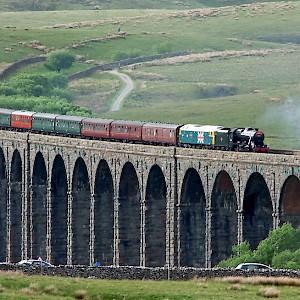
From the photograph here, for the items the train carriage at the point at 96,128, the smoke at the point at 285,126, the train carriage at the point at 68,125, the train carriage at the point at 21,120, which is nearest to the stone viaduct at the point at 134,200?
the train carriage at the point at 96,128

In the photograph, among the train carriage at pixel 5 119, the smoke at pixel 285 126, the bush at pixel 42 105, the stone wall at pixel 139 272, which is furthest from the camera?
the bush at pixel 42 105

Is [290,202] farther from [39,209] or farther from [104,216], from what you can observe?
[39,209]

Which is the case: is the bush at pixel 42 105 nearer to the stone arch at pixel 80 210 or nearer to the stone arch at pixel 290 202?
the stone arch at pixel 80 210

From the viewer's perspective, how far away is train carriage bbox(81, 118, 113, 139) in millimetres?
113625

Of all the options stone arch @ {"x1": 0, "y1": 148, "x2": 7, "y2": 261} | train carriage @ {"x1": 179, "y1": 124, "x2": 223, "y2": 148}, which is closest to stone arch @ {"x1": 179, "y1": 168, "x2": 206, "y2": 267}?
train carriage @ {"x1": 179, "y1": 124, "x2": 223, "y2": 148}

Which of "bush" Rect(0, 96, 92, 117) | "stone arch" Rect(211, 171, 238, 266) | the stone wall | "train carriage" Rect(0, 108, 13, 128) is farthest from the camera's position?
"bush" Rect(0, 96, 92, 117)

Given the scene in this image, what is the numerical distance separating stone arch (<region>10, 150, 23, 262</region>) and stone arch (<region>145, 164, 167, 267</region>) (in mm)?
20152

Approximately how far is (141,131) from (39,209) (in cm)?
1375

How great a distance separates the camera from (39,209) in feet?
390

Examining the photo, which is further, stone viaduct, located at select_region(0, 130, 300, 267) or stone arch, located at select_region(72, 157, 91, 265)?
stone arch, located at select_region(72, 157, 91, 265)

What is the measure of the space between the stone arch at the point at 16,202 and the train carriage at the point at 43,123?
9.41ft

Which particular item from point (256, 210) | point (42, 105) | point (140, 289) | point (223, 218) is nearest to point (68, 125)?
point (223, 218)

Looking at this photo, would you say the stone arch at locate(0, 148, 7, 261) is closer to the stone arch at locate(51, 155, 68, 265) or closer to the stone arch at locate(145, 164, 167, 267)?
the stone arch at locate(51, 155, 68, 265)

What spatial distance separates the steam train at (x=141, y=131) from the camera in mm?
95250
